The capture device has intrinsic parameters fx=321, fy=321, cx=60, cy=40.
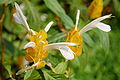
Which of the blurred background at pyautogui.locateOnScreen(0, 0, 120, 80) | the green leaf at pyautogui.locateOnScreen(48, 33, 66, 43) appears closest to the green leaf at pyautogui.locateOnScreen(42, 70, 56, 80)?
the blurred background at pyautogui.locateOnScreen(0, 0, 120, 80)

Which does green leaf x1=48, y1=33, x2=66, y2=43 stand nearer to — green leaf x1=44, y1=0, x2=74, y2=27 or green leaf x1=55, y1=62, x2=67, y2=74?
green leaf x1=44, y1=0, x2=74, y2=27

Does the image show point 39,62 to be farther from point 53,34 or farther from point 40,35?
point 53,34

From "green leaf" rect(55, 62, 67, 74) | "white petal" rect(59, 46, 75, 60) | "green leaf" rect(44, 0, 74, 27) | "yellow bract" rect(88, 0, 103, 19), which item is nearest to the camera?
"white petal" rect(59, 46, 75, 60)

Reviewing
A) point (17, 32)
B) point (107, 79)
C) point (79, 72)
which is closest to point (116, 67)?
point (107, 79)

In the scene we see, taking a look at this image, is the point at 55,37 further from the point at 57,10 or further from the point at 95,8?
the point at 95,8

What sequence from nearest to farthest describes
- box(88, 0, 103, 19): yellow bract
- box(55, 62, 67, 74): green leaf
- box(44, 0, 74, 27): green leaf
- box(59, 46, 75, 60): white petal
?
1. box(59, 46, 75, 60): white petal
2. box(55, 62, 67, 74): green leaf
3. box(44, 0, 74, 27): green leaf
4. box(88, 0, 103, 19): yellow bract

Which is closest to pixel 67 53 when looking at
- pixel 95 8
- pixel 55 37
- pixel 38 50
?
pixel 38 50

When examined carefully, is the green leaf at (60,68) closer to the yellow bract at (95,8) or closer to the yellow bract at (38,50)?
the yellow bract at (38,50)
